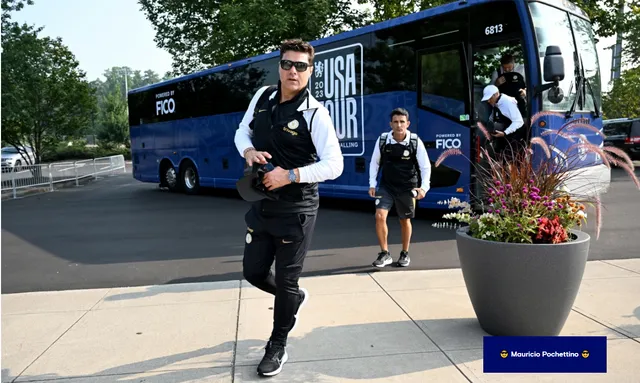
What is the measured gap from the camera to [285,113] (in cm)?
318

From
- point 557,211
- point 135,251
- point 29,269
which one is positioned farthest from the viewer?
point 135,251

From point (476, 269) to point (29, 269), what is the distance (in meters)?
5.56

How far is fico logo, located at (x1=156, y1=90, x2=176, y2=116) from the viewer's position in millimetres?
16094

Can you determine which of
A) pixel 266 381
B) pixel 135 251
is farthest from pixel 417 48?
pixel 266 381

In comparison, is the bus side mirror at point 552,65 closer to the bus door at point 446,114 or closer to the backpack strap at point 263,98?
the bus door at point 446,114

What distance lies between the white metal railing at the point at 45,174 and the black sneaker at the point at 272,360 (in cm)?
1598

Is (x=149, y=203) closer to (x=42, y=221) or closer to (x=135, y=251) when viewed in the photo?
(x=42, y=221)

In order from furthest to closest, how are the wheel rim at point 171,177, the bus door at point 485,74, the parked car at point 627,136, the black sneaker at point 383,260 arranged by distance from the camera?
the parked car at point 627,136
the wheel rim at point 171,177
the bus door at point 485,74
the black sneaker at point 383,260

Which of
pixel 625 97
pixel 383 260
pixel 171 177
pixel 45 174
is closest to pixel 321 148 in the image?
pixel 383 260

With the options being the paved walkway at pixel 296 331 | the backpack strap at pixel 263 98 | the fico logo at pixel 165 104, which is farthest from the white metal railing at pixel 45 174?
the backpack strap at pixel 263 98

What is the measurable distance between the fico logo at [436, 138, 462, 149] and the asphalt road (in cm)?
132

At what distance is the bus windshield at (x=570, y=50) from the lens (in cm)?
755


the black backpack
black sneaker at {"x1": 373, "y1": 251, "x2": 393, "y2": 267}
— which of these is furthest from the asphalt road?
the black backpack

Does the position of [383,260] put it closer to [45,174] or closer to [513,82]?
[513,82]
